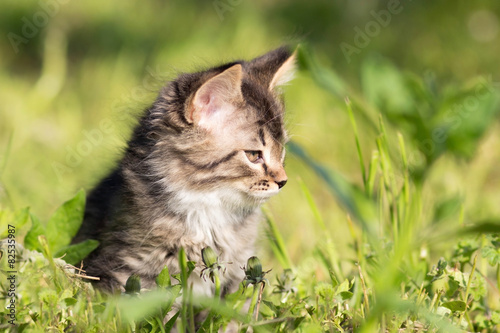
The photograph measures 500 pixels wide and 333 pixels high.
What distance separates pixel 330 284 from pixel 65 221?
1.14m

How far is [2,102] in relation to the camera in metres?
4.86

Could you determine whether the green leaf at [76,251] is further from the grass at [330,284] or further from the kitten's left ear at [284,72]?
the kitten's left ear at [284,72]

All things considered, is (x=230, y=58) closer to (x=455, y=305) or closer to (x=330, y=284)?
(x=330, y=284)

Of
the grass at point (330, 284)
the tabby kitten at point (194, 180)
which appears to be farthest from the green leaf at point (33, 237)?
the tabby kitten at point (194, 180)

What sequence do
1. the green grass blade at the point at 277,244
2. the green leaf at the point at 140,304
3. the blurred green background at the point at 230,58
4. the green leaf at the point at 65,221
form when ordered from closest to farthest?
the green leaf at the point at 140,304
the green leaf at the point at 65,221
the green grass blade at the point at 277,244
the blurred green background at the point at 230,58

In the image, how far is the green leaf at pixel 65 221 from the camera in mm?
2539

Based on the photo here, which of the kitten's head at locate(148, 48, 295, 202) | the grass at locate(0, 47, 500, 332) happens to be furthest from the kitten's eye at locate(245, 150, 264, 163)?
the grass at locate(0, 47, 500, 332)

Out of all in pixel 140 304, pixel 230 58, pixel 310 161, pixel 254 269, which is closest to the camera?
pixel 140 304

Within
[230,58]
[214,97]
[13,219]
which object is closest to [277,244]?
[214,97]

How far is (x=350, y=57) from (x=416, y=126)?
8.54ft

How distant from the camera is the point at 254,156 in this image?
2.49m

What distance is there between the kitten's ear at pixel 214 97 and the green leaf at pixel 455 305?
111cm

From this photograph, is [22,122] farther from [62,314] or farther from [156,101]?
[62,314]

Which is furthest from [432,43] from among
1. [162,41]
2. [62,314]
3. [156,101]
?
[62,314]
